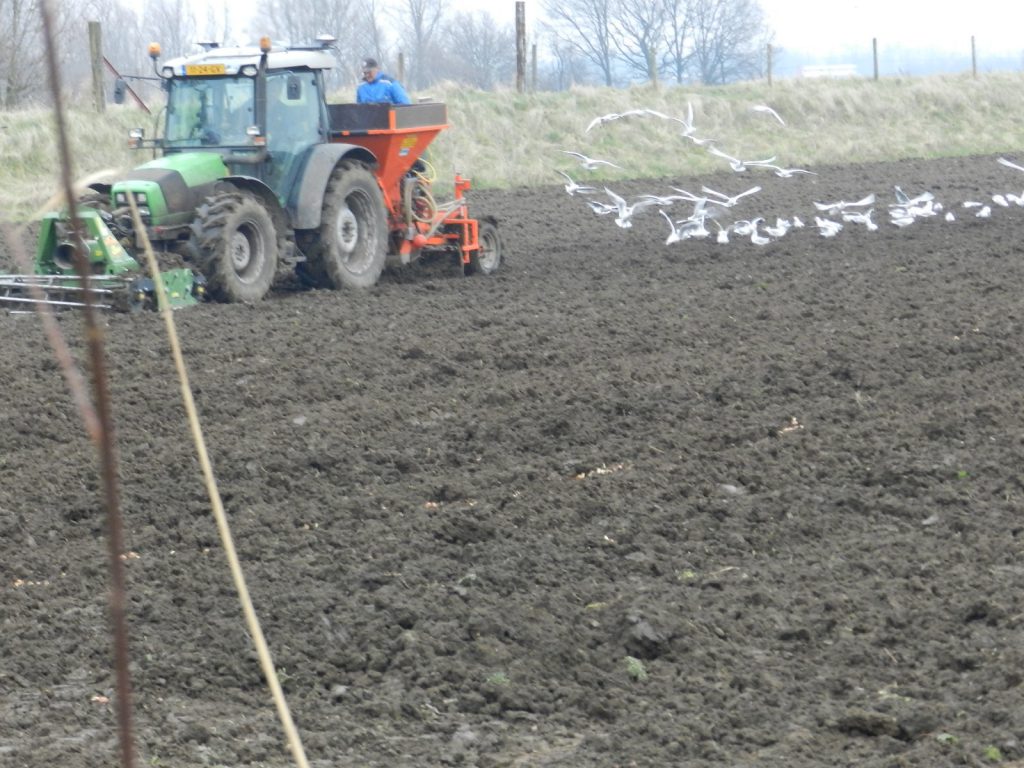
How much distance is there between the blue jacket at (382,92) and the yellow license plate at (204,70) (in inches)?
65.9

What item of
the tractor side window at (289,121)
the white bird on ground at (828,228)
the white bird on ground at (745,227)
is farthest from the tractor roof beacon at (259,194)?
the white bird on ground at (828,228)

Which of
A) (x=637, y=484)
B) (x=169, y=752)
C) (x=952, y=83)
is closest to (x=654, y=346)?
(x=637, y=484)

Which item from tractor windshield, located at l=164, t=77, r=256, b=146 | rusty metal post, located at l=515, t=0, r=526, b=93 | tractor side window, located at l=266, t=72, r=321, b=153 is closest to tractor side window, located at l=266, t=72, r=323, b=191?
tractor side window, located at l=266, t=72, r=321, b=153

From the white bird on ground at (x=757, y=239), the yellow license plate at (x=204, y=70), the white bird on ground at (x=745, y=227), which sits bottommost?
the white bird on ground at (x=757, y=239)

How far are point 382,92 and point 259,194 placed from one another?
1892mm

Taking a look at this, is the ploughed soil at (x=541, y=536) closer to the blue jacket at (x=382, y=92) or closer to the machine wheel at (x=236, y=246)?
the machine wheel at (x=236, y=246)

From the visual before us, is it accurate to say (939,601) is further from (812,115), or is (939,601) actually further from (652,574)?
(812,115)

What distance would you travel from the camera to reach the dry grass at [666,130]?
71.2ft

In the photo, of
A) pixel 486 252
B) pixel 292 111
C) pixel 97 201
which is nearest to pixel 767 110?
pixel 486 252

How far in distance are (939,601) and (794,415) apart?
2580 mm

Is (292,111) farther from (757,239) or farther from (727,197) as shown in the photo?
(727,197)

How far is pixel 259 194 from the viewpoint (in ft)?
36.1

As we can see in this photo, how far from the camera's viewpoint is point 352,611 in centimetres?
467

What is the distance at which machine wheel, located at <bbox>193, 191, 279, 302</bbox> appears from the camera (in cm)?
1027
